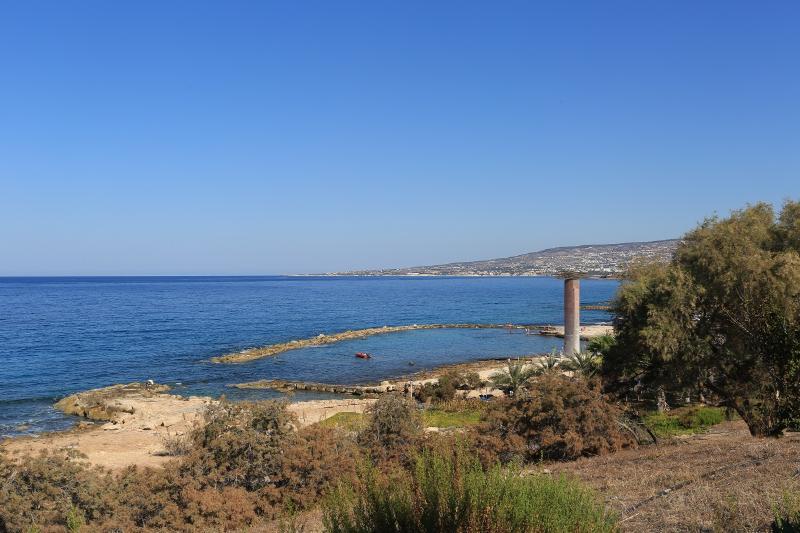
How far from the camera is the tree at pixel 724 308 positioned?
1638cm

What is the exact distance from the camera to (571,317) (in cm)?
3916

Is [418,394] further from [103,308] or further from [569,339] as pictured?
[103,308]

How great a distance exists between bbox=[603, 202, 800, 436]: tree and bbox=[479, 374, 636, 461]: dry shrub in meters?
3.13

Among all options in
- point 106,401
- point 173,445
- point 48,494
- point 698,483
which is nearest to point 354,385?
point 106,401

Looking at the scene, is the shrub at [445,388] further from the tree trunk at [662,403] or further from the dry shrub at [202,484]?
the dry shrub at [202,484]

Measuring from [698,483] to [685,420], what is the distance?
14.4 m

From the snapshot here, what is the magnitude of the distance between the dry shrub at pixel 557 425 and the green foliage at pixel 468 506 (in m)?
9.93

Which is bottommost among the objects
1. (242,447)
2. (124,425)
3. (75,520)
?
(124,425)

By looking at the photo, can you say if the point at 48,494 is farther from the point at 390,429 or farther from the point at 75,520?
the point at 390,429

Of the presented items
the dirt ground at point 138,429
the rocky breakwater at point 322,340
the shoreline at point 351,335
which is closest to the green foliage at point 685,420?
the dirt ground at point 138,429

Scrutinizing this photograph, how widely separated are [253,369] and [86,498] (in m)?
35.6

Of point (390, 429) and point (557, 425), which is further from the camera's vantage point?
point (390, 429)

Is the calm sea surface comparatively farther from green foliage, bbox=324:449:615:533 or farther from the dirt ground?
green foliage, bbox=324:449:615:533

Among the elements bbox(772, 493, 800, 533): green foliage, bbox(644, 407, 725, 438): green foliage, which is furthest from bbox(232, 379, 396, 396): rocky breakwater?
bbox(772, 493, 800, 533): green foliage
